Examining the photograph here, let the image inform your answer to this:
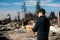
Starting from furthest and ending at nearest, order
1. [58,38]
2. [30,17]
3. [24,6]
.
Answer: [30,17] → [24,6] → [58,38]

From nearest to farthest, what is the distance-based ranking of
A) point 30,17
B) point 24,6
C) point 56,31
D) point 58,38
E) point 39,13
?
point 39,13
point 58,38
point 56,31
point 24,6
point 30,17

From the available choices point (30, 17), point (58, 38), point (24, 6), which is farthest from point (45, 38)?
point (30, 17)

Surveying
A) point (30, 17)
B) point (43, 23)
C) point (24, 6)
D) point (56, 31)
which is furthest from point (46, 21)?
point (30, 17)

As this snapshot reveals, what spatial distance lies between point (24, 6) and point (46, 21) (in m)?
44.7

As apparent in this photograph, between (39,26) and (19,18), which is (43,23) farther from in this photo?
(19,18)

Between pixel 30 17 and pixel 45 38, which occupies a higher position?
pixel 45 38

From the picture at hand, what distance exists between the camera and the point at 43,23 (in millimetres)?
6703

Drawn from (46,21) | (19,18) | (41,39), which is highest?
(46,21)

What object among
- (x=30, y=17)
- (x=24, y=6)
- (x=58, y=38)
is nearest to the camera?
(x=58, y=38)

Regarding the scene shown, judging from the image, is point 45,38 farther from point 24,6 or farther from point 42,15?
point 24,6

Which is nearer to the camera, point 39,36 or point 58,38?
point 39,36

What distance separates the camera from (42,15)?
6605mm


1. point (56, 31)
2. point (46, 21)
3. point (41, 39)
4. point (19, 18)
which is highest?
point (46, 21)

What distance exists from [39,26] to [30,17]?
165 feet
